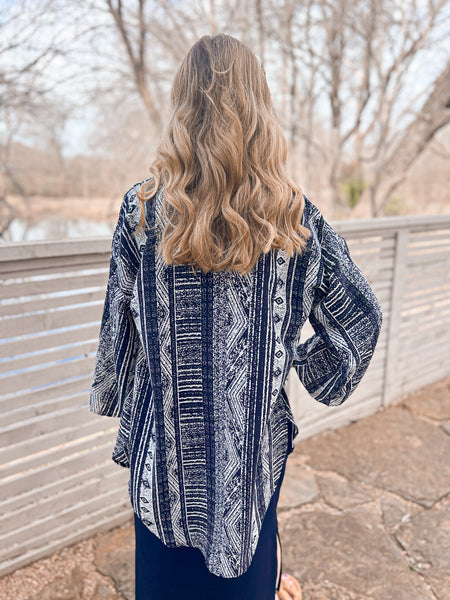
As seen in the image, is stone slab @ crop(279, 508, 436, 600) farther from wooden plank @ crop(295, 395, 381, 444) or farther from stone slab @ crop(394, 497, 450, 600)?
wooden plank @ crop(295, 395, 381, 444)

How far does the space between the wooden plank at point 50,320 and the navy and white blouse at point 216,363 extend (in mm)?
663

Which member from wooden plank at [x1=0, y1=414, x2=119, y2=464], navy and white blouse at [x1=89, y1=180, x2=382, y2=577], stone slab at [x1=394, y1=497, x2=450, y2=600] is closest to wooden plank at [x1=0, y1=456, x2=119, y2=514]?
wooden plank at [x1=0, y1=414, x2=119, y2=464]

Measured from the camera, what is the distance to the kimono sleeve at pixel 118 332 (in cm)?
100

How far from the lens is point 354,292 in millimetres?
1081

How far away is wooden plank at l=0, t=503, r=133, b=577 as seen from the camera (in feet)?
5.97

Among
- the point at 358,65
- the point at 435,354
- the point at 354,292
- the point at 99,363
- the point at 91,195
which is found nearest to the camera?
the point at 354,292

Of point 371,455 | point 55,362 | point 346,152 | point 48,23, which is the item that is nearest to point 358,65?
point 346,152

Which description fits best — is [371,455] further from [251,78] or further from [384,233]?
[251,78]

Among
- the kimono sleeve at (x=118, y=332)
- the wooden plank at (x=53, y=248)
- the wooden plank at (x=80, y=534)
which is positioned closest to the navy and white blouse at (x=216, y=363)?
the kimono sleeve at (x=118, y=332)

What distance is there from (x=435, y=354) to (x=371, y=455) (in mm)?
1072

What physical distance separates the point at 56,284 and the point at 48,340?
20 centimetres

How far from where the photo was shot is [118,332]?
106cm

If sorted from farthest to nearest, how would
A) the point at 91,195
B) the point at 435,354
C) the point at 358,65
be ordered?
the point at 91,195 → the point at 358,65 → the point at 435,354

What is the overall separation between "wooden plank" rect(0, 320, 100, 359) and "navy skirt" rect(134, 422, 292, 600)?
0.82 metres
